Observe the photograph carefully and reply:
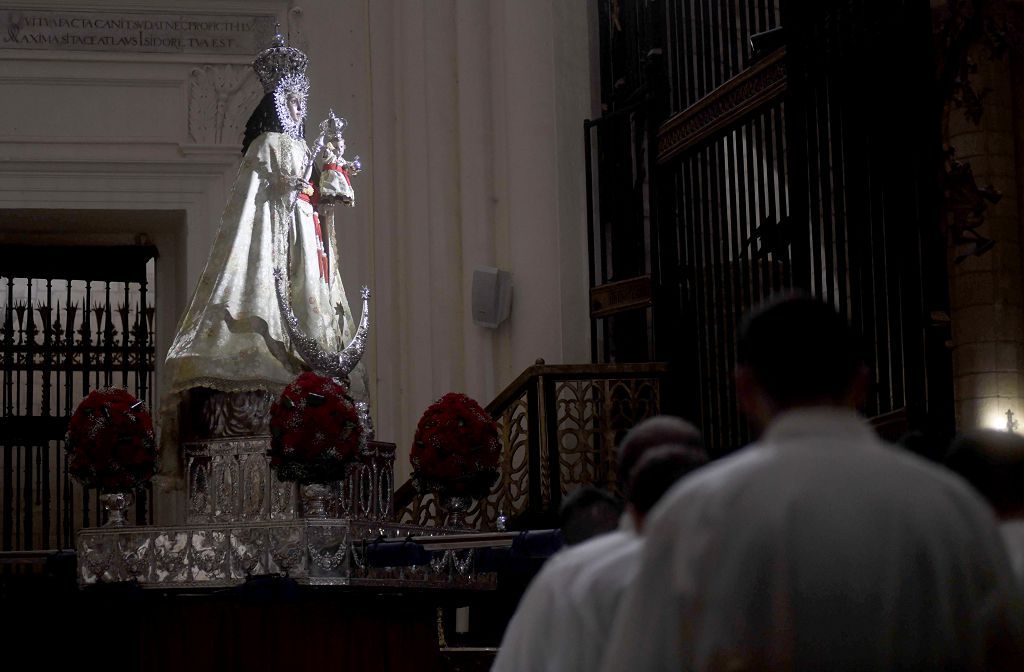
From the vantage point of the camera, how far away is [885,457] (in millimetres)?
2029

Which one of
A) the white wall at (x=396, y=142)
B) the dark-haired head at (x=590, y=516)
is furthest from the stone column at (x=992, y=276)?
the dark-haired head at (x=590, y=516)

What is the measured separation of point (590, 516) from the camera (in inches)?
123

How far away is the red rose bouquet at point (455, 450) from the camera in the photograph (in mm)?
7562

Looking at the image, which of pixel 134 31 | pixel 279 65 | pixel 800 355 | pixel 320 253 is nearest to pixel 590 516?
pixel 800 355

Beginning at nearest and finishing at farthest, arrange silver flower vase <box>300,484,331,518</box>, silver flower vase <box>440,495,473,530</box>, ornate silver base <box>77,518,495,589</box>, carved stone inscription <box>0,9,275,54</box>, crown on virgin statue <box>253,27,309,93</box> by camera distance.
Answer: ornate silver base <box>77,518,495,589</box> < silver flower vase <box>300,484,331,518</box> < silver flower vase <box>440,495,473,530</box> < crown on virgin statue <box>253,27,309,93</box> < carved stone inscription <box>0,9,275,54</box>

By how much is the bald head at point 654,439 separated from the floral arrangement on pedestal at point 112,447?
5.09m

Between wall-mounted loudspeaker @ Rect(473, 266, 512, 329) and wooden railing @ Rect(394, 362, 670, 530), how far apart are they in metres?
1.17

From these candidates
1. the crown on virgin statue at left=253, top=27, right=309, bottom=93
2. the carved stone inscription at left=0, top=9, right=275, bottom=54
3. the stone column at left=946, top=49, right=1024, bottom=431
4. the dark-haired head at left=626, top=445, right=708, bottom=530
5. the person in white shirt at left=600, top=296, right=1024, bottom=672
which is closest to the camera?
the person in white shirt at left=600, top=296, right=1024, bottom=672

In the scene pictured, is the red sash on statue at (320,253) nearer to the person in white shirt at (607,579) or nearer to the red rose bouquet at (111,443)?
the red rose bouquet at (111,443)

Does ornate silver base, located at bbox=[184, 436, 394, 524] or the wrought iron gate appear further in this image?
ornate silver base, located at bbox=[184, 436, 394, 524]

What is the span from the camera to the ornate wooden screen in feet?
40.5

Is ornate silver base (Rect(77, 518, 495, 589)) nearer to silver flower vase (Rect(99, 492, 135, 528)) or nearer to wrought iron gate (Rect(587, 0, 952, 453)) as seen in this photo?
silver flower vase (Rect(99, 492, 135, 528))

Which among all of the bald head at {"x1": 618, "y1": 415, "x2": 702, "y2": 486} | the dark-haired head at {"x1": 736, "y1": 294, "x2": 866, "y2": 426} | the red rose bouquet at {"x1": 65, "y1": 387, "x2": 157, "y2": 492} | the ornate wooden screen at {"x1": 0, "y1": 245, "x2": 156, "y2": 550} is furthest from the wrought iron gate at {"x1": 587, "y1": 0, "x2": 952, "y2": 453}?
the ornate wooden screen at {"x1": 0, "y1": 245, "x2": 156, "y2": 550}

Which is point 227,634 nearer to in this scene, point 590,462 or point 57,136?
point 590,462
